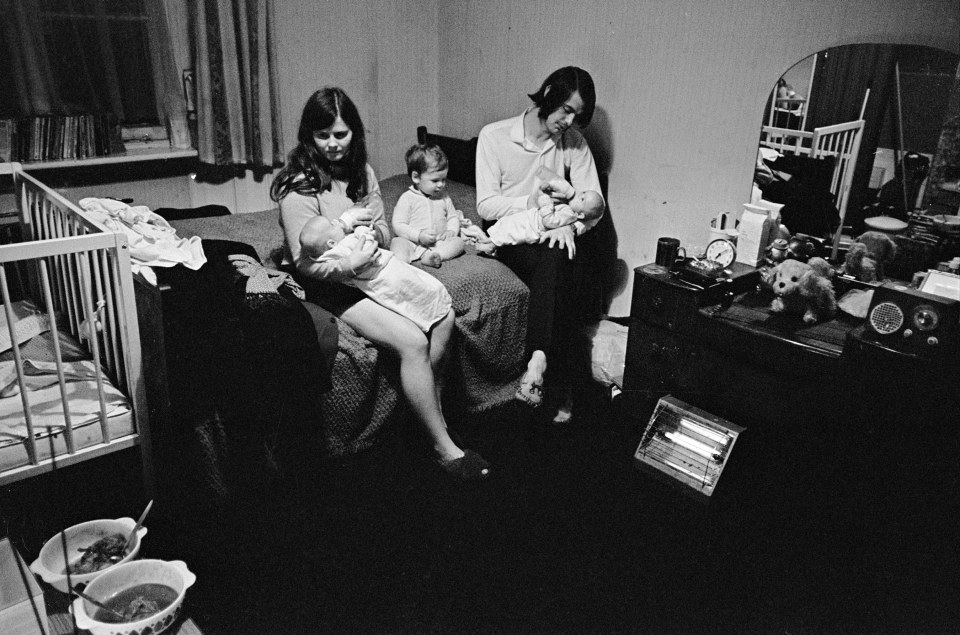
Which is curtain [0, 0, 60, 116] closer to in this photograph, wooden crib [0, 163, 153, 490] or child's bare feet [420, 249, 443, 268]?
wooden crib [0, 163, 153, 490]

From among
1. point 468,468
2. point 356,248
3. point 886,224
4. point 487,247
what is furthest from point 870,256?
point 356,248

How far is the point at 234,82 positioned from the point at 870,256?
281 centimetres

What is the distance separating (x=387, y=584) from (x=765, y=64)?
2.12 m

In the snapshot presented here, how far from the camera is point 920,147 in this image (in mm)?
2043

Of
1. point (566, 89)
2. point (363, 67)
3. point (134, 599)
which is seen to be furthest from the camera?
point (363, 67)

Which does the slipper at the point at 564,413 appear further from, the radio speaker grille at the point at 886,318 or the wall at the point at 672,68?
the radio speaker grille at the point at 886,318

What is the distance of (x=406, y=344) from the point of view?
7.12 ft

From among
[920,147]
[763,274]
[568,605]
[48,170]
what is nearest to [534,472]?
[568,605]

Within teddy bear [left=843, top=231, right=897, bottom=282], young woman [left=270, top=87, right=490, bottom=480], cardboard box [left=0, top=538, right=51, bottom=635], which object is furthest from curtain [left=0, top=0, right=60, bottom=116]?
teddy bear [left=843, top=231, right=897, bottom=282]

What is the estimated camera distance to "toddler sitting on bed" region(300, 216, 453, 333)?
2053 mm

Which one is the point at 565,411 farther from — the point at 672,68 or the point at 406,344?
the point at 672,68

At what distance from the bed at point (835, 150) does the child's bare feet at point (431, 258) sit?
1.26m

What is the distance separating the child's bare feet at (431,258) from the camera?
2598mm

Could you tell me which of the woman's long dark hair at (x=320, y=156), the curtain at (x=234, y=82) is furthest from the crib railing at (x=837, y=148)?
the curtain at (x=234, y=82)
